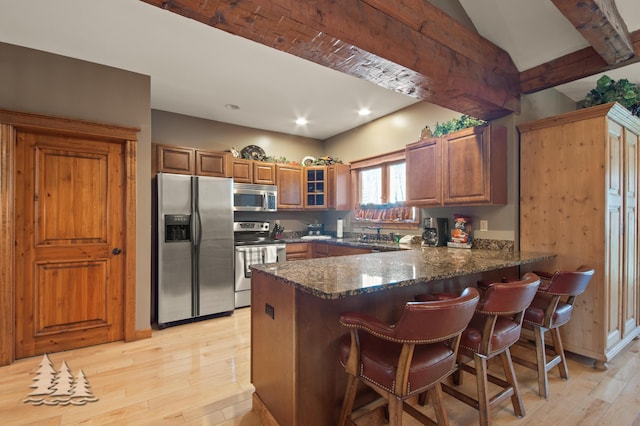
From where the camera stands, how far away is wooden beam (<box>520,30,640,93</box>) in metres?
2.50

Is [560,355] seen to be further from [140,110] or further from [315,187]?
[140,110]

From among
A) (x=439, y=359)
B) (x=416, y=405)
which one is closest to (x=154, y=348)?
(x=416, y=405)

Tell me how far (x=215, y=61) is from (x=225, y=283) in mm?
2626

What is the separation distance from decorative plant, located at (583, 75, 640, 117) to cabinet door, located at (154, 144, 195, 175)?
445 centimetres

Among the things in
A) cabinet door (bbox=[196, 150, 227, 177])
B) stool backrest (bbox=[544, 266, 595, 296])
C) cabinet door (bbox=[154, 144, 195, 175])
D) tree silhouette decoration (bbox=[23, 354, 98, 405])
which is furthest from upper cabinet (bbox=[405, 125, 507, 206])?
tree silhouette decoration (bbox=[23, 354, 98, 405])

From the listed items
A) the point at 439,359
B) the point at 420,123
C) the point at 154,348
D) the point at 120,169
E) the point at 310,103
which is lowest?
the point at 154,348

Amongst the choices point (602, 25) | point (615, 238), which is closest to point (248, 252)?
point (615, 238)

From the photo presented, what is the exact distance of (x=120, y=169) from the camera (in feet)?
10.4

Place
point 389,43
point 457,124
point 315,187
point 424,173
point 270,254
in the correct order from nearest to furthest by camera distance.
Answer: point 389,43 < point 457,124 < point 424,173 < point 270,254 < point 315,187

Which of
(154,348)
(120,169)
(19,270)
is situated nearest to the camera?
(19,270)

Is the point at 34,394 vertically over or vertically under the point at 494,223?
under

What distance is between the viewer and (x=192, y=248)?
12.2 feet

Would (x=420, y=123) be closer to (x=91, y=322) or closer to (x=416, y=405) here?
(x=416, y=405)

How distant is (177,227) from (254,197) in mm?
1305
